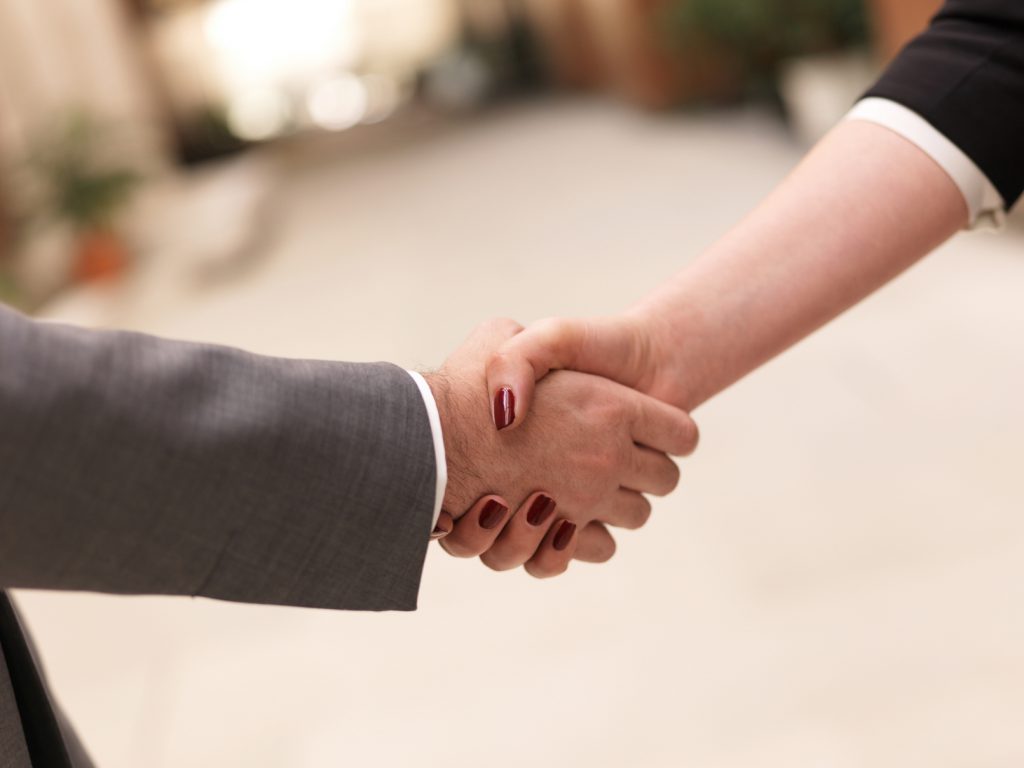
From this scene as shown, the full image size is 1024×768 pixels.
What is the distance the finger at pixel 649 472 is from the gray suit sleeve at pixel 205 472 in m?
0.42

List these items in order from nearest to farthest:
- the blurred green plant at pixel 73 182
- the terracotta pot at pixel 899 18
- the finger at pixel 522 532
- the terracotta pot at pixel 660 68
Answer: the finger at pixel 522 532 < the terracotta pot at pixel 899 18 < the blurred green plant at pixel 73 182 < the terracotta pot at pixel 660 68

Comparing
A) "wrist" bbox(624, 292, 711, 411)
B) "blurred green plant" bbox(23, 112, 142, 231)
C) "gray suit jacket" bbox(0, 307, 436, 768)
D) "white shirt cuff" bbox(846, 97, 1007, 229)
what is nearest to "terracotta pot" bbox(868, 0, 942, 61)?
"white shirt cuff" bbox(846, 97, 1007, 229)

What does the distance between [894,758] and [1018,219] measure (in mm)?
2386

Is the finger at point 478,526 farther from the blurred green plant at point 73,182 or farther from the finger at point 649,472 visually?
the blurred green plant at point 73,182

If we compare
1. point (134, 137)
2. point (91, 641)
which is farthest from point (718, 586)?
point (134, 137)

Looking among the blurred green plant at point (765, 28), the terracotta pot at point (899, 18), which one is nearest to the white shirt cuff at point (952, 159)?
the terracotta pot at point (899, 18)

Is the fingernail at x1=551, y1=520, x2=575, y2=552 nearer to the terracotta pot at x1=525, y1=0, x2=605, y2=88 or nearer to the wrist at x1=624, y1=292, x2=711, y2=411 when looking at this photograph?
the wrist at x1=624, y1=292, x2=711, y2=411

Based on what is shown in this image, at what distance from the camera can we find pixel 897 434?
7.79ft

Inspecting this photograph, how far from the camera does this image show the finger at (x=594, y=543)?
1.39 m

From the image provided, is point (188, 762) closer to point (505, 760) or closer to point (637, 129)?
point (505, 760)

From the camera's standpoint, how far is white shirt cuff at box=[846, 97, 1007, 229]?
1.31 metres

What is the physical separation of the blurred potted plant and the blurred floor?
519 cm

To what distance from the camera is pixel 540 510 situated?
4.13 feet

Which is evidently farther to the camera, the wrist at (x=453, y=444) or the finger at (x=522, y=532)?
the finger at (x=522, y=532)
